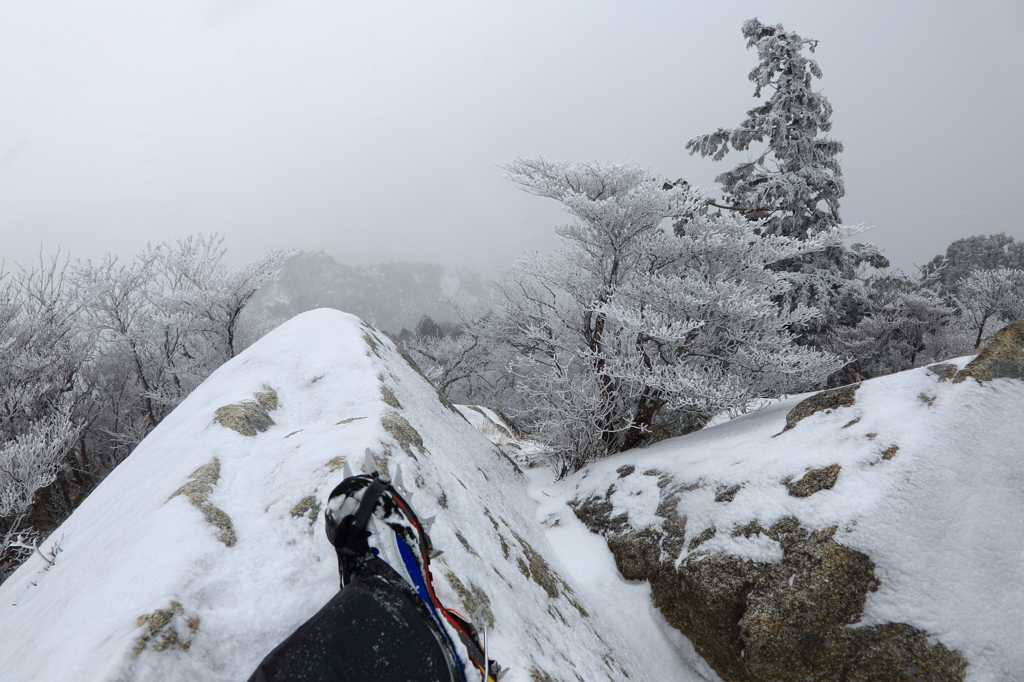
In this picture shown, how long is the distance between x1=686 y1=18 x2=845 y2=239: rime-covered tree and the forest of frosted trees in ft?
0.16

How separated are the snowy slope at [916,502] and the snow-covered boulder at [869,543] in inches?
0.4

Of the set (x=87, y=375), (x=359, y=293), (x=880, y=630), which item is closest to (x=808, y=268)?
(x=880, y=630)

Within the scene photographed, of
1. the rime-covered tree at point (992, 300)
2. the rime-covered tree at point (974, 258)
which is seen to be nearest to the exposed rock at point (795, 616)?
the rime-covered tree at point (992, 300)

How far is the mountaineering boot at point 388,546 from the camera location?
1.70 metres

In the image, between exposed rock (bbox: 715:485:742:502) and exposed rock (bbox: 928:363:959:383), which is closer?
exposed rock (bbox: 928:363:959:383)

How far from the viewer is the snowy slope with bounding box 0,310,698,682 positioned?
5.77 feet

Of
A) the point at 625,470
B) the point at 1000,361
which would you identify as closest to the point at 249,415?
the point at 625,470

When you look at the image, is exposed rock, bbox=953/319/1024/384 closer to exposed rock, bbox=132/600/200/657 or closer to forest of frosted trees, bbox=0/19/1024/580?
forest of frosted trees, bbox=0/19/1024/580

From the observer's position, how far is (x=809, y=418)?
15.8 feet

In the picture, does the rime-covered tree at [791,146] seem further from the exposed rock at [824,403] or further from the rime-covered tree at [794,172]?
the exposed rock at [824,403]

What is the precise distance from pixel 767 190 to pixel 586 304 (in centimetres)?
696

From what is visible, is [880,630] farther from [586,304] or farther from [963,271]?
[963,271]

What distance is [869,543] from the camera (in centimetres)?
338

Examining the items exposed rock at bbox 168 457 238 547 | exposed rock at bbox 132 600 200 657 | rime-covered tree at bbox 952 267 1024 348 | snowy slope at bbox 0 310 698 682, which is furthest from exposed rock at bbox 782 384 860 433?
rime-covered tree at bbox 952 267 1024 348
